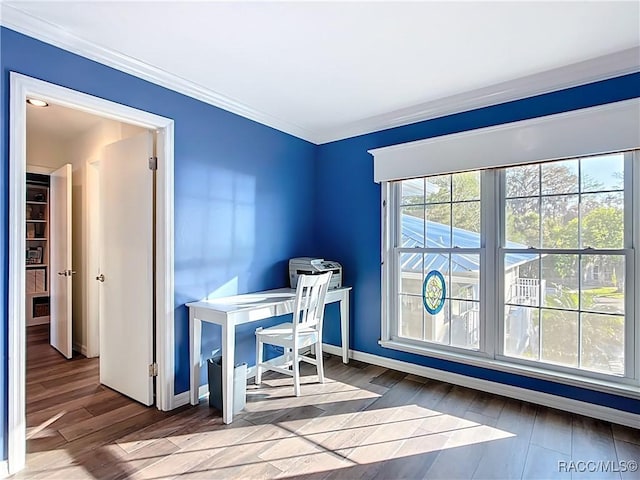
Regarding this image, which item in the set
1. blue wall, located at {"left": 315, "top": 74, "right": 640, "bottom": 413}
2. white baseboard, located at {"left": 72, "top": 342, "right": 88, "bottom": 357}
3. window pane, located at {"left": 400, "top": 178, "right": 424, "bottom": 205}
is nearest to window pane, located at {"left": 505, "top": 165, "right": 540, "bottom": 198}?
blue wall, located at {"left": 315, "top": 74, "right": 640, "bottom": 413}

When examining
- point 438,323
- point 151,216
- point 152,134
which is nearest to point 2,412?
point 151,216

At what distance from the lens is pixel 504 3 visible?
1744 mm

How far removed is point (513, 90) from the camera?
265 cm

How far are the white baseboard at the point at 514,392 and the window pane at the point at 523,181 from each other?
1.51 metres

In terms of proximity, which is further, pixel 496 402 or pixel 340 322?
pixel 340 322

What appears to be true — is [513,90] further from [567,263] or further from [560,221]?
[567,263]

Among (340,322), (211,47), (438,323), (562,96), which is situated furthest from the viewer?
(340,322)

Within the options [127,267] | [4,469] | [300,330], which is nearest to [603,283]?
[300,330]

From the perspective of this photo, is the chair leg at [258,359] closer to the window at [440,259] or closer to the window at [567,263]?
the window at [440,259]

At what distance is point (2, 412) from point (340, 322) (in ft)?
8.80

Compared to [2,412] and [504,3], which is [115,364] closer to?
[2,412]

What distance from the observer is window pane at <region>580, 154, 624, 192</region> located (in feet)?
7.86

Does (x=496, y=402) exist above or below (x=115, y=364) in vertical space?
below

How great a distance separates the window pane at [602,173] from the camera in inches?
94.3
